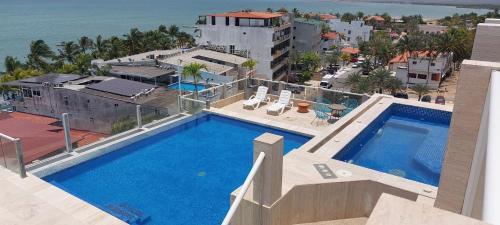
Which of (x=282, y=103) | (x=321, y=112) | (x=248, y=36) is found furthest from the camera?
(x=248, y=36)

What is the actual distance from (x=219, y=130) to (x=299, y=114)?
156 inches

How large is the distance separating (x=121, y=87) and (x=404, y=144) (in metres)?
20.6

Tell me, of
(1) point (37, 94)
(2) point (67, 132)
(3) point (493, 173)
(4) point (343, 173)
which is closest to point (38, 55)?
(1) point (37, 94)

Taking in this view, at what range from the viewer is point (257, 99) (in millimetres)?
17500

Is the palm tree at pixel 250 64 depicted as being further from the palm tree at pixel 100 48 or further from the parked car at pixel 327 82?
the palm tree at pixel 100 48

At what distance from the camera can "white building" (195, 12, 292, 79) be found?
45406mm

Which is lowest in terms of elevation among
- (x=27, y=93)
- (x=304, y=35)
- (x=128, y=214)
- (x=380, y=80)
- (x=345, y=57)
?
(x=380, y=80)

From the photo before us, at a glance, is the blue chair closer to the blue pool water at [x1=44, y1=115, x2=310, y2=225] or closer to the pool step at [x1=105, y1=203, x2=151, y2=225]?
the blue pool water at [x1=44, y1=115, x2=310, y2=225]

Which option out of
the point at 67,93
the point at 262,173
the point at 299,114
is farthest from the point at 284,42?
the point at 262,173

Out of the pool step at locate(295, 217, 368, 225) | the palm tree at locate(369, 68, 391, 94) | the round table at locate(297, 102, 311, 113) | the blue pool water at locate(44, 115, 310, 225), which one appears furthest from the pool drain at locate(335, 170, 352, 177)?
the palm tree at locate(369, 68, 391, 94)

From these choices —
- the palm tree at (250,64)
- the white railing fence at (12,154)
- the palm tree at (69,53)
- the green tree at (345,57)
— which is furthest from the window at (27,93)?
the green tree at (345,57)

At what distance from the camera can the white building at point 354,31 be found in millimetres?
82750

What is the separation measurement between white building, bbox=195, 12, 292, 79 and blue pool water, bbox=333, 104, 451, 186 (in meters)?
31.1

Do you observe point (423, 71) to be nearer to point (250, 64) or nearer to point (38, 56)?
point (250, 64)
